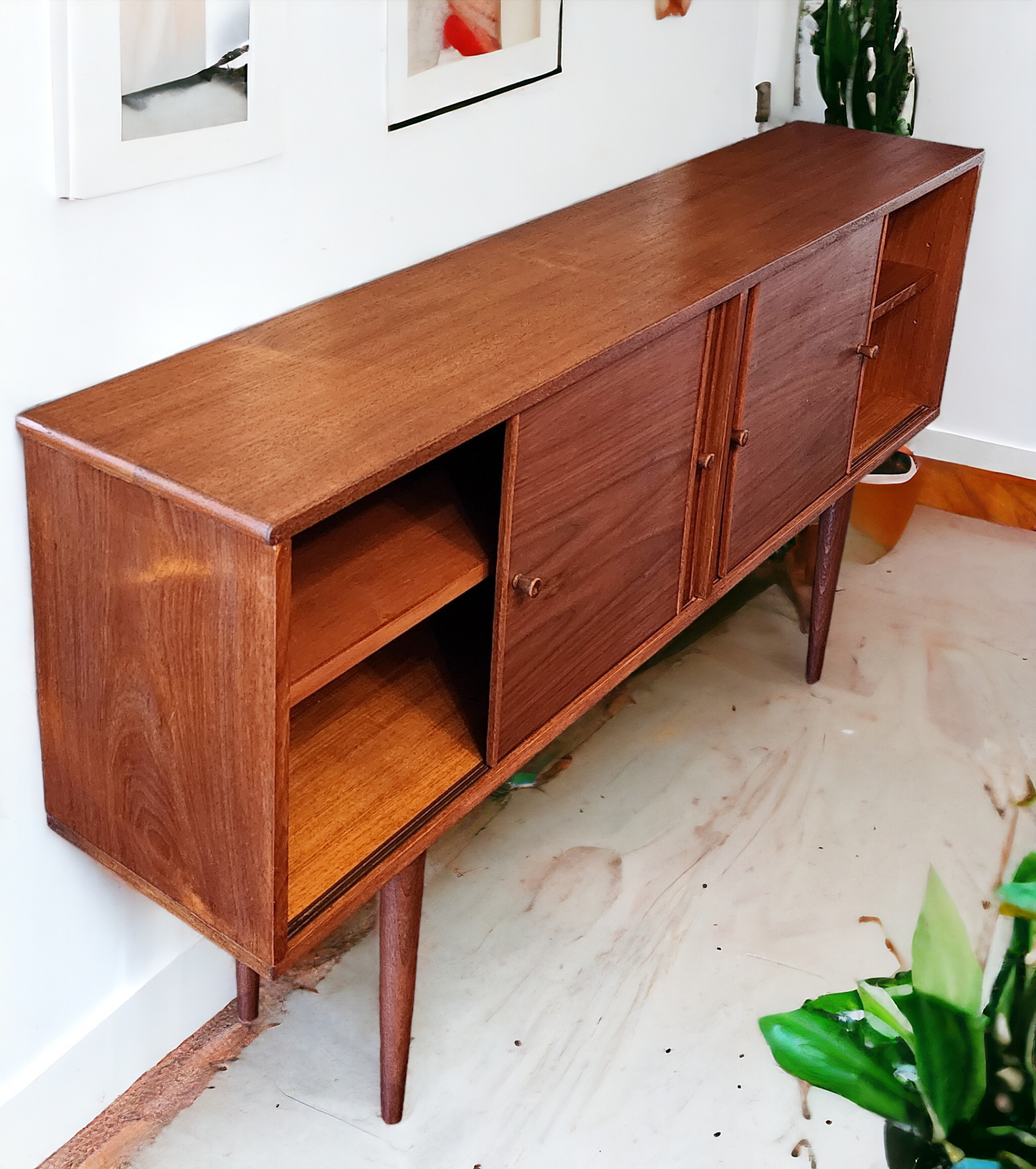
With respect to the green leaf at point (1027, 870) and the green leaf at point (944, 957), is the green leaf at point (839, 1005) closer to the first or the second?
the green leaf at point (944, 957)

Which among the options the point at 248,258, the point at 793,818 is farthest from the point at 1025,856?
the point at 248,258

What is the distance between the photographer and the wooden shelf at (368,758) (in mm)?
1315

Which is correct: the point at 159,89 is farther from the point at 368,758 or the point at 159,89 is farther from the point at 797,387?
the point at 797,387

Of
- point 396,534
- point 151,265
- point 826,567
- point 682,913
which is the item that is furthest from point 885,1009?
point 151,265

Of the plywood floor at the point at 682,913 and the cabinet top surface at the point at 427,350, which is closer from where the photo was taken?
the cabinet top surface at the point at 427,350

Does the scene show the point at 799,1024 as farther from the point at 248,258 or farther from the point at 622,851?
the point at 248,258

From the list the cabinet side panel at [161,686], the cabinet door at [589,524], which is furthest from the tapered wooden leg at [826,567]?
the cabinet side panel at [161,686]

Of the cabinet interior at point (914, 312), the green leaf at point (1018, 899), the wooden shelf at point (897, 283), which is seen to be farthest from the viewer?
the cabinet interior at point (914, 312)

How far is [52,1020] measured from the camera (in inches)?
59.5

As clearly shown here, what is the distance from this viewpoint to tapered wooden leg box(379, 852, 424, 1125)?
148 cm

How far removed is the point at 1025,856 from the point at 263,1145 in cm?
120

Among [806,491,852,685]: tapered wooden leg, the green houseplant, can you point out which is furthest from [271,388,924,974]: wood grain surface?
the green houseplant

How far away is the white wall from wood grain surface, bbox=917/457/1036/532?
1.48 meters

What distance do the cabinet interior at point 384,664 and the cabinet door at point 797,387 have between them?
0.37 meters
